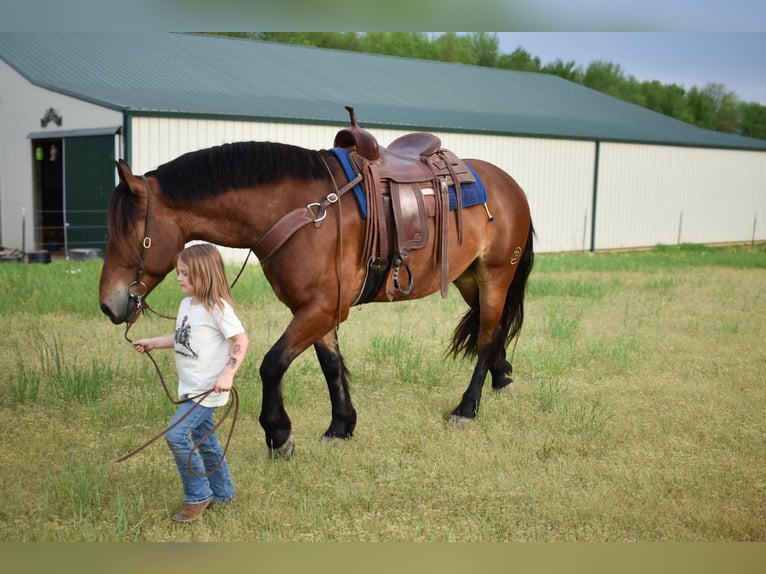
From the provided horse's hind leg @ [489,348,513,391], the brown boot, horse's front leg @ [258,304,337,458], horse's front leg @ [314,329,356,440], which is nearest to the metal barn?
horse's hind leg @ [489,348,513,391]

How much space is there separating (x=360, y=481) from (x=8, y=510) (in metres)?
1.71

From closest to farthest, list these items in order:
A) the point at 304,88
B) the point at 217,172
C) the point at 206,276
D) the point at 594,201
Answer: the point at 206,276 < the point at 217,172 < the point at 304,88 < the point at 594,201

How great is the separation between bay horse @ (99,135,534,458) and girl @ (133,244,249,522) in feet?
1.72

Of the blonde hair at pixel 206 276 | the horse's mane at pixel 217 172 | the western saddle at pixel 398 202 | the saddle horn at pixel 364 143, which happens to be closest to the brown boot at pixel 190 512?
the blonde hair at pixel 206 276

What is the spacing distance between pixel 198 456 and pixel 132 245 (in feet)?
3.68

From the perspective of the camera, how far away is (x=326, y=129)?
15352mm

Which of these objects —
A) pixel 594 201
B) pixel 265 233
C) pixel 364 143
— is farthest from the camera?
pixel 594 201

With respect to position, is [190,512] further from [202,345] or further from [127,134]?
[127,134]

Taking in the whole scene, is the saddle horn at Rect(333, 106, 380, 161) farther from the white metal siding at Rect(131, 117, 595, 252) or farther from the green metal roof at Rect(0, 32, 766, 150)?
the white metal siding at Rect(131, 117, 595, 252)

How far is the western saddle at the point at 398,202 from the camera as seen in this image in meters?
4.61

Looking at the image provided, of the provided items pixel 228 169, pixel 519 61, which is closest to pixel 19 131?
pixel 228 169

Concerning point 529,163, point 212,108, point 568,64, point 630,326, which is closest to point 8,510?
point 630,326

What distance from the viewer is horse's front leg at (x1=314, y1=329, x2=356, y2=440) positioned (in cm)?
481

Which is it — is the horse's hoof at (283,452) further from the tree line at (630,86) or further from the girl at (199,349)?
the tree line at (630,86)
